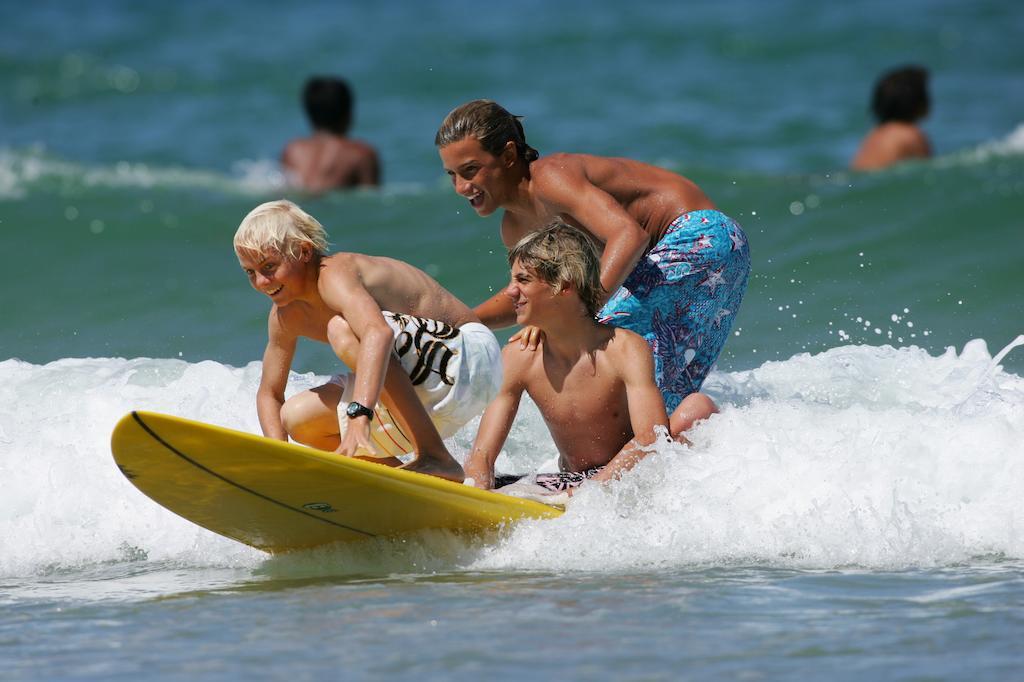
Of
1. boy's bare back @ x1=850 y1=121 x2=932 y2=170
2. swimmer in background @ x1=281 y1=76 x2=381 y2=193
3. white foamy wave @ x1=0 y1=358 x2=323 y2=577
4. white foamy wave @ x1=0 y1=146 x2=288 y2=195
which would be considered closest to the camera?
white foamy wave @ x1=0 y1=358 x2=323 y2=577

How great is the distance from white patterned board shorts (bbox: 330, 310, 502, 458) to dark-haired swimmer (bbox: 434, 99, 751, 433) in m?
0.20

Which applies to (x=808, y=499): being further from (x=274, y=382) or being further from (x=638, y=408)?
(x=274, y=382)

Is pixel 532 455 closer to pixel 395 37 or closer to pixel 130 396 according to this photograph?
pixel 130 396

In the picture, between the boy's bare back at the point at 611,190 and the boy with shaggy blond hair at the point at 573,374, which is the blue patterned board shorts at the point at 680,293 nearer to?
the boy's bare back at the point at 611,190

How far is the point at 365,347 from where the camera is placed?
4.49 m

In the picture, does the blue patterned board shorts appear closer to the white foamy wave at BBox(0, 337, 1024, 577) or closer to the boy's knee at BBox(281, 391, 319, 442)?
the white foamy wave at BBox(0, 337, 1024, 577)

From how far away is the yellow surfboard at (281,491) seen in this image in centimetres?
427

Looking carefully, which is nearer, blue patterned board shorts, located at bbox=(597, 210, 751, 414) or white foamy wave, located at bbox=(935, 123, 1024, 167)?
blue patterned board shorts, located at bbox=(597, 210, 751, 414)

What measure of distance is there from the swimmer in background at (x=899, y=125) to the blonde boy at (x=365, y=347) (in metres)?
6.75

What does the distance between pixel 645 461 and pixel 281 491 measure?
1223 mm

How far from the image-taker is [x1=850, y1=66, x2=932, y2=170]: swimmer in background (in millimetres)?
10992

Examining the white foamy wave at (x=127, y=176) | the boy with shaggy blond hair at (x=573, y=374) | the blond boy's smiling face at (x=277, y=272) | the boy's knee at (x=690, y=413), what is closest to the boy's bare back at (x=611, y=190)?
the boy with shaggy blond hair at (x=573, y=374)

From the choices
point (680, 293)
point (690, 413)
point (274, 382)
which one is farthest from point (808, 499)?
point (274, 382)

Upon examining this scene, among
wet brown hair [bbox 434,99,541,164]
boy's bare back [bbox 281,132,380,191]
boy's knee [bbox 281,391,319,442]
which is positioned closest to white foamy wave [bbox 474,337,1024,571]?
boy's knee [bbox 281,391,319,442]
